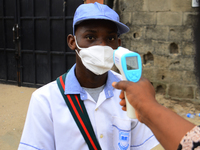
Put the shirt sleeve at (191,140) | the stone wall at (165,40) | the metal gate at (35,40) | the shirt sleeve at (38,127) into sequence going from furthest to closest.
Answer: the metal gate at (35,40)
the stone wall at (165,40)
the shirt sleeve at (38,127)
the shirt sleeve at (191,140)

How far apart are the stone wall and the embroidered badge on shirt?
2675mm

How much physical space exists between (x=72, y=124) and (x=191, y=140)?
2.72 ft

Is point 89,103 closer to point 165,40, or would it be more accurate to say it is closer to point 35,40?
point 165,40

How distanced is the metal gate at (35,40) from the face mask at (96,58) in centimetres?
341

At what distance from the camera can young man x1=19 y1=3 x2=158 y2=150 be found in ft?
4.50

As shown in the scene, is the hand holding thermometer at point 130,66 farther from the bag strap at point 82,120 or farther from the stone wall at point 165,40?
the stone wall at point 165,40

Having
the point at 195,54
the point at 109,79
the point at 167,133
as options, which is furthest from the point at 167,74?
the point at 167,133

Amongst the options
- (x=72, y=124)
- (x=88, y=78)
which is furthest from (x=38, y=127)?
(x=88, y=78)

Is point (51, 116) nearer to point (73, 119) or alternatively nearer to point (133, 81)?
point (73, 119)

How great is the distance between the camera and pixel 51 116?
54.8 inches

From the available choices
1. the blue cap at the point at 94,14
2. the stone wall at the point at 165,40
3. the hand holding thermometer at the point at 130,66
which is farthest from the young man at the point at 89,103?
the stone wall at the point at 165,40

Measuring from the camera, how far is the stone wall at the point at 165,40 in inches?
145

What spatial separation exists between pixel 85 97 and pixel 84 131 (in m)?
0.23

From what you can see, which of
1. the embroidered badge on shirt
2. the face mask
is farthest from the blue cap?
the embroidered badge on shirt
